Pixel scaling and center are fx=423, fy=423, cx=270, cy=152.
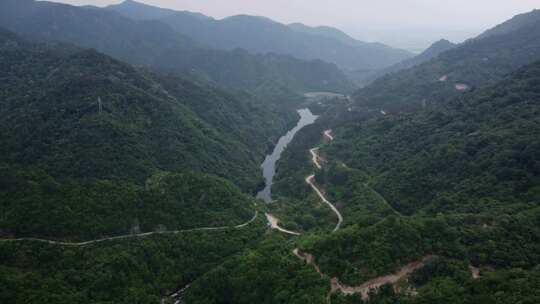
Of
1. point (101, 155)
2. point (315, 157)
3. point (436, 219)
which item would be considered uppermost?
point (436, 219)

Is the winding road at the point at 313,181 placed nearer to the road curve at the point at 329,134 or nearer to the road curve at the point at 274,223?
the road curve at the point at 329,134

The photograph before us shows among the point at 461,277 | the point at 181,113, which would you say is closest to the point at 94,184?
the point at 181,113

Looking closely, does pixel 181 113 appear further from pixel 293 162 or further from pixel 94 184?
pixel 94 184

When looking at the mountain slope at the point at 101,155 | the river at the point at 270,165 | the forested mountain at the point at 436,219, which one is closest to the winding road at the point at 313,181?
the forested mountain at the point at 436,219

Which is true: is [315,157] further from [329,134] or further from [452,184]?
[452,184]

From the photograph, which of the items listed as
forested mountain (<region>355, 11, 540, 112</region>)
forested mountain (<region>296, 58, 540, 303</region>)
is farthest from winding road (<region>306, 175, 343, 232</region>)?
forested mountain (<region>355, 11, 540, 112</region>)

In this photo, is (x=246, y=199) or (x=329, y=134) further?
(x=329, y=134)

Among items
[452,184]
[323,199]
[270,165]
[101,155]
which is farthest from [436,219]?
[270,165]

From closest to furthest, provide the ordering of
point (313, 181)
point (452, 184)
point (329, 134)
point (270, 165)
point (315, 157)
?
point (452, 184) < point (313, 181) < point (315, 157) < point (270, 165) < point (329, 134)

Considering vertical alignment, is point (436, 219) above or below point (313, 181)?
above
